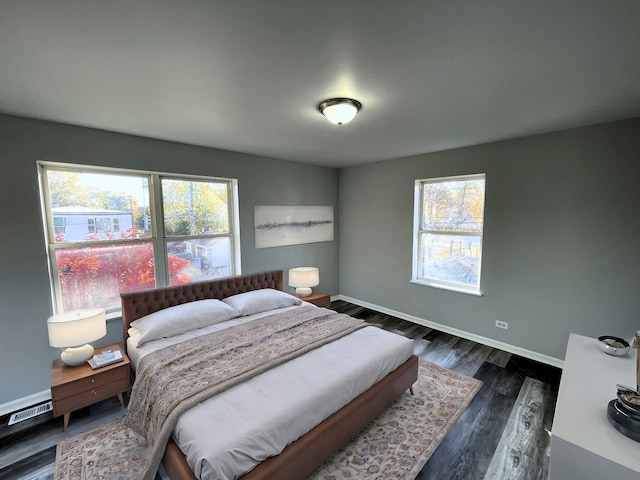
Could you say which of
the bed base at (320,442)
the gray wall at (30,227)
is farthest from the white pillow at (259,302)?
the bed base at (320,442)

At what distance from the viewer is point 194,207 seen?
11.4 feet

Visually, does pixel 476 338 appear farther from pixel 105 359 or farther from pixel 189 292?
pixel 105 359

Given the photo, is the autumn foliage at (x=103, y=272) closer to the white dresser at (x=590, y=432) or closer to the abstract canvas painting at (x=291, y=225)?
the abstract canvas painting at (x=291, y=225)

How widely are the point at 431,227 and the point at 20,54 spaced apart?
4295 millimetres

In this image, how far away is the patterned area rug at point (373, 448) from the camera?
1.77 m

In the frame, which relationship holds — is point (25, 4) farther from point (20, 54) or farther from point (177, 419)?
point (177, 419)

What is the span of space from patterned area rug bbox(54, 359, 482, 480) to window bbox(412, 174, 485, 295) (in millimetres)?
1728

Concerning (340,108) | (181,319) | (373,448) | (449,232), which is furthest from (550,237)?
(181,319)

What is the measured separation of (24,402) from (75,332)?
961 mm

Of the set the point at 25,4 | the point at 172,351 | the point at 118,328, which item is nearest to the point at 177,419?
the point at 172,351

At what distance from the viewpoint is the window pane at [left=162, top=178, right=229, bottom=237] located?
3254 millimetres

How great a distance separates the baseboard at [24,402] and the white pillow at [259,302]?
1776mm

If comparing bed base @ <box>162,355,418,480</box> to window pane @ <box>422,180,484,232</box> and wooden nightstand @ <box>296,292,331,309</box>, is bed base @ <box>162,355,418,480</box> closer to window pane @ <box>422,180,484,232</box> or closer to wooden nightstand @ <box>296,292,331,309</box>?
wooden nightstand @ <box>296,292,331,309</box>

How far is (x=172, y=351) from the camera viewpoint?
223cm
